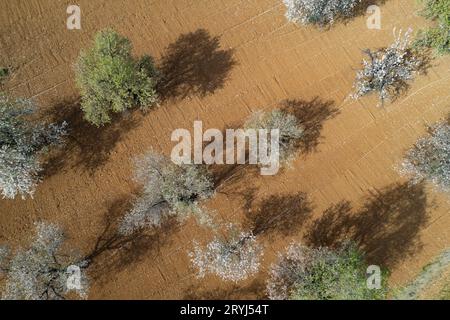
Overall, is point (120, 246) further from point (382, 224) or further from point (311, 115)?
point (382, 224)

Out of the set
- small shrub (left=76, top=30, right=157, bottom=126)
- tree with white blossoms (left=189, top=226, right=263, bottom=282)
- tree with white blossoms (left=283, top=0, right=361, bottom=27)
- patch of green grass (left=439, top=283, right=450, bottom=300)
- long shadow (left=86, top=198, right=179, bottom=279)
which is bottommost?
patch of green grass (left=439, top=283, right=450, bottom=300)

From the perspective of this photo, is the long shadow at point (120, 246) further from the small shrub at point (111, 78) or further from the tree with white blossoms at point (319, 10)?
the tree with white blossoms at point (319, 10)

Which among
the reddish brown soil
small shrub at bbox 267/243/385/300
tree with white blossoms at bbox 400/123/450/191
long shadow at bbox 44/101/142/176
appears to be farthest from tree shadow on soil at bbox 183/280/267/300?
tree with white blossoms at bbox 400/123/450/191

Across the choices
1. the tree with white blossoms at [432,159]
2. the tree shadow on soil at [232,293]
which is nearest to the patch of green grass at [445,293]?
the tree with white blossoms at [432,159]

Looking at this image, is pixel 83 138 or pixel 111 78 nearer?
pixel 111 78

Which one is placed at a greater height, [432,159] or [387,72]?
[387,72]

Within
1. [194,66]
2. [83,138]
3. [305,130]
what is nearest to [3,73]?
[83,138]

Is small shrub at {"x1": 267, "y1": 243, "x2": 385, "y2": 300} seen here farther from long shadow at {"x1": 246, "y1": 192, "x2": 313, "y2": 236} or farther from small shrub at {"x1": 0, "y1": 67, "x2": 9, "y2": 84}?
small shrub at {"x1": 0, "y1": 67, "x2": 9, "y2": 84}
